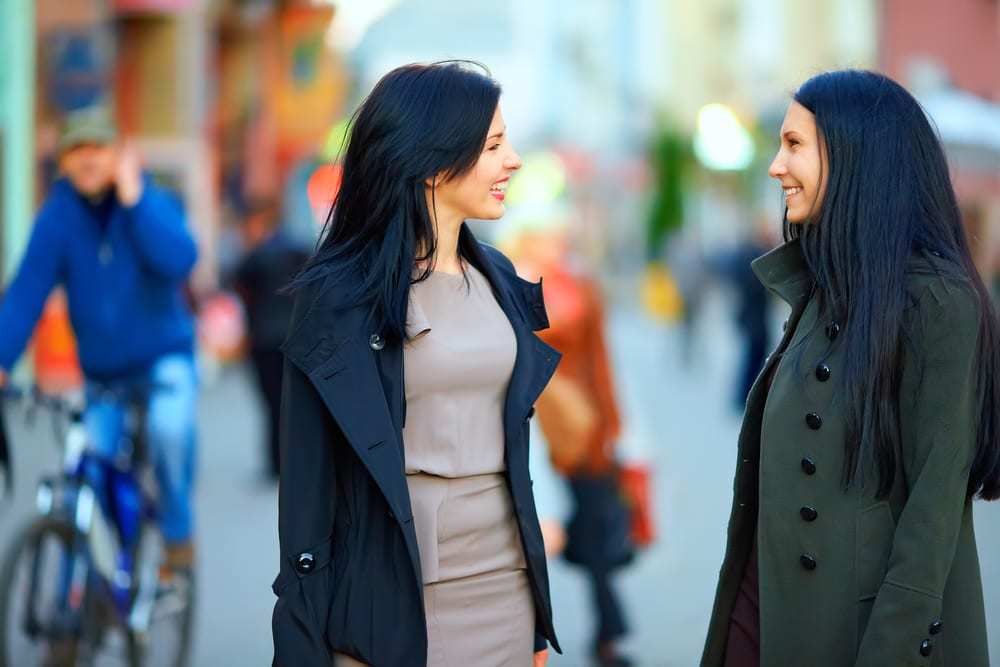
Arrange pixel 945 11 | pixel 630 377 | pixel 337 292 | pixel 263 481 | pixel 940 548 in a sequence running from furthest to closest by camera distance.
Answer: pixel 945 11 → pixel 630 377 → pixel 263 481 → pixel 337 292 → pixel 940 548

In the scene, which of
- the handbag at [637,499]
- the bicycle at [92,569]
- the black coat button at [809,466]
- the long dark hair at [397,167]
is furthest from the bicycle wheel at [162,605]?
the black coat button at [809,466]

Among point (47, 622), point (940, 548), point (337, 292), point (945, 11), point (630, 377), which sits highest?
point (945, 11)

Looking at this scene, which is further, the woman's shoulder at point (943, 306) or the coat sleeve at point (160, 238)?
the coat sleeve at point (160, 238)

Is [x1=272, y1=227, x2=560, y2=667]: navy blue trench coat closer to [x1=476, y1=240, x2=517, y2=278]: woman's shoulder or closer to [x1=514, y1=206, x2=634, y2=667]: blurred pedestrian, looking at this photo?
[x1=476, y1=240, x2=517, y2=278]: woman's shoulder

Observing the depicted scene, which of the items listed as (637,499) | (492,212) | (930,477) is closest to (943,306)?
(930,477)

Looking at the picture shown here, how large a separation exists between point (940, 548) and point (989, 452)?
259 mm

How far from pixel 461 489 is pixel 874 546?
2.80ft

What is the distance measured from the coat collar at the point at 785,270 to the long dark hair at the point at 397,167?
2.21ft

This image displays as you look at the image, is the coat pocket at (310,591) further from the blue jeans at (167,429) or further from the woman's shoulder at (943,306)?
the blue jeans at (167,429)

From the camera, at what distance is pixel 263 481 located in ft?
40.7

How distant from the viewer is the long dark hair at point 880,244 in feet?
10.9

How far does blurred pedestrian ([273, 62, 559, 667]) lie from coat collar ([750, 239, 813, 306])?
1.64 feet

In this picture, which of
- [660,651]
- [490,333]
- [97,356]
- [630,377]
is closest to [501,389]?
[490,333]

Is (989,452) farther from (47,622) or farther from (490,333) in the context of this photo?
(47,622)
